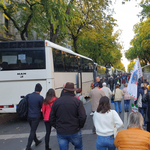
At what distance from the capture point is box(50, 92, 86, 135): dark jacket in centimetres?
340

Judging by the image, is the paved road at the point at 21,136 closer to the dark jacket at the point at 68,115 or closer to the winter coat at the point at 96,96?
the winter coat at the point at 96,96

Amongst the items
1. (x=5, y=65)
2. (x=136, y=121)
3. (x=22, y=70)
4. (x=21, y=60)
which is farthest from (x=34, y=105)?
(x=5, y=65)

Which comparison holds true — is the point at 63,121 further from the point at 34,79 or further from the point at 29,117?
the point at 34,79

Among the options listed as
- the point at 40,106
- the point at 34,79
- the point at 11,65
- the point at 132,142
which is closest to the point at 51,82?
the point at 34,79

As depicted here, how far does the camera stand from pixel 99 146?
3.34 m

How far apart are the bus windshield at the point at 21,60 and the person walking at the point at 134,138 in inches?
257

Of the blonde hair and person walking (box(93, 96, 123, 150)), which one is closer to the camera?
the blonde hair

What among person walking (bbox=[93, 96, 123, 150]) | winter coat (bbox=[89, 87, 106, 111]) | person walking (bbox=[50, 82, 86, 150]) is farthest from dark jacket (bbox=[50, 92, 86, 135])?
winter coat (bbox=[89, 87, 106, 111])

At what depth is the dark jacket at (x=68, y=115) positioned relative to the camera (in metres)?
3.40

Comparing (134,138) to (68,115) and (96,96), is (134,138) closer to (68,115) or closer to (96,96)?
(68,115)

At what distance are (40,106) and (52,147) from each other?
1274 mm

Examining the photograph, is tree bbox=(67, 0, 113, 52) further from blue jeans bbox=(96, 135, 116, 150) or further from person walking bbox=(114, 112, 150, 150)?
person walking bbox=(114, 112, 150, 150)

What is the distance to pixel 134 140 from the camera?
8.11 feet

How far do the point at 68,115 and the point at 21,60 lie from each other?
5.97 meters
